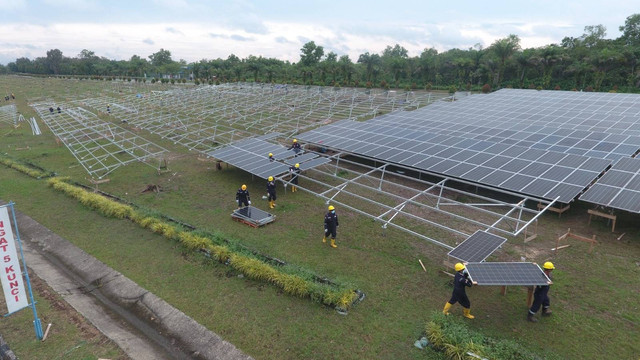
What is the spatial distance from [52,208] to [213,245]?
438 inches

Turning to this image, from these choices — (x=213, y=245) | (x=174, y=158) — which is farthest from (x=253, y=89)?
→ (x=213, y=245)

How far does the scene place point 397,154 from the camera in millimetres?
20672

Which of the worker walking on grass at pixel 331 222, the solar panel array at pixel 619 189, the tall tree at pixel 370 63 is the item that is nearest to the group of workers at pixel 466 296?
the worker walking on grass at pixel 331 222

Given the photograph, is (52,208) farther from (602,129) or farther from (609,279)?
(602,129)

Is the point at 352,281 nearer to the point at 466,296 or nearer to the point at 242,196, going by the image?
the point at 466,296

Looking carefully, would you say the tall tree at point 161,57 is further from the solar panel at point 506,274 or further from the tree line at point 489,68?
the solar panel at point 506,274

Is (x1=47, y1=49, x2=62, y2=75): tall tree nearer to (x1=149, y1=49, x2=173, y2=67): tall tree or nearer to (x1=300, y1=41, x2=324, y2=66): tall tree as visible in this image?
(x1=149, y1=49, x2=173, y2=67): tall tree

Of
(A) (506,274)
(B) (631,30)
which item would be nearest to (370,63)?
(B) (631,30)

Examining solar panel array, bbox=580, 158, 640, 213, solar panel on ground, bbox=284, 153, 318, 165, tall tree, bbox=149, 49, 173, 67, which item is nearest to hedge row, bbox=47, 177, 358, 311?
solar panel on ground, bbox=284, 153, 318, 165

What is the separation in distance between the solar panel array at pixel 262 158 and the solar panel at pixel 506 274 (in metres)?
11.1

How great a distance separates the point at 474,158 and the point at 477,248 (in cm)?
919

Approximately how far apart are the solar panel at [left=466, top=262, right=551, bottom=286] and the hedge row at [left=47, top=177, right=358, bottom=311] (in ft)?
11.9

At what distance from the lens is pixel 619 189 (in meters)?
14.5

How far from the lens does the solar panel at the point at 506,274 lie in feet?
30.5
